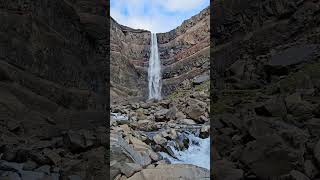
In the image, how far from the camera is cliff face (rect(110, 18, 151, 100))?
1869 inches

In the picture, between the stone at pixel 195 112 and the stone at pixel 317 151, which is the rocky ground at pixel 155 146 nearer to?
the stone at pixel 195 112

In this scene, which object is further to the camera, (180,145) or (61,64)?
(61,64)

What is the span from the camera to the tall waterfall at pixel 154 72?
51031 mm

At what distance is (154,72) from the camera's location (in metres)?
54.8

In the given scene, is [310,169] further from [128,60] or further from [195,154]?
[128,60]

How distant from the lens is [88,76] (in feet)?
90.3

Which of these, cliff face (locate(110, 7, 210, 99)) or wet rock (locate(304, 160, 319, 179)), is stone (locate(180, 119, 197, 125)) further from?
cliff face (locate(110, 7, 210, 99))

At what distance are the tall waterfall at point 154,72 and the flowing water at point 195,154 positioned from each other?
34133mm

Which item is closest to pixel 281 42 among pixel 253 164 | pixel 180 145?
pixel 180 145

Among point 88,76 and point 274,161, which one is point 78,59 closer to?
point 88,76


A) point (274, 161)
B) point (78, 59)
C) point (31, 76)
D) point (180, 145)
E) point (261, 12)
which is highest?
point (261, 12)

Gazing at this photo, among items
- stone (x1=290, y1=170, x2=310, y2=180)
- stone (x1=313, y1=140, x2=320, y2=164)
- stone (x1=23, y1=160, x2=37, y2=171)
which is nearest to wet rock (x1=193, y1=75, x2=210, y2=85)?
stone (x1=23, y1=160, x2=37, y2=171)

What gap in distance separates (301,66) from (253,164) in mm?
7009

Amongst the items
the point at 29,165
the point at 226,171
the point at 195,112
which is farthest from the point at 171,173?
the point at 195,112
